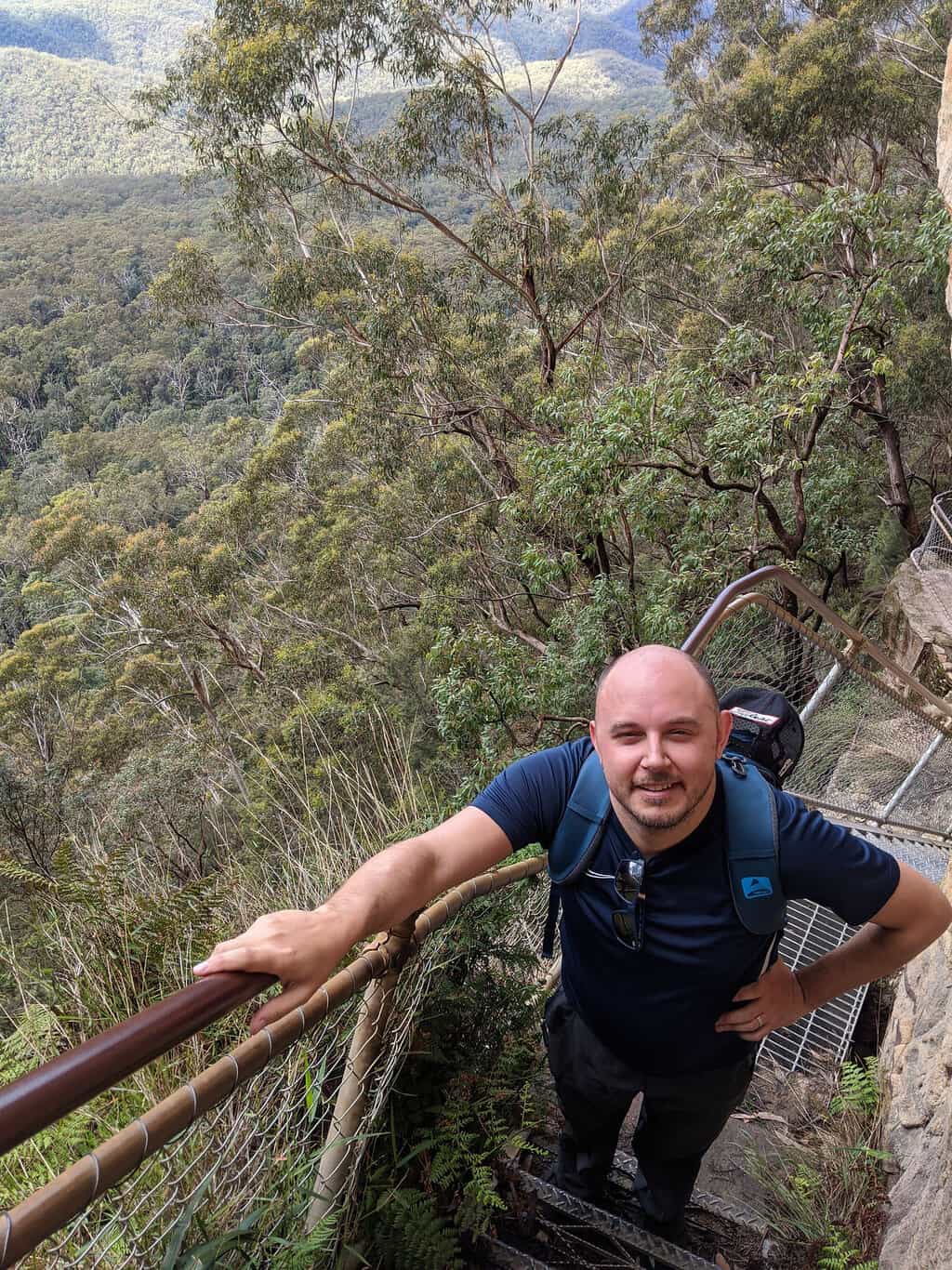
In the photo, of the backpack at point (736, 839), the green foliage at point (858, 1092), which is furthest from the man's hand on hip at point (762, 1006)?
the green foliage at point (858, 1092)

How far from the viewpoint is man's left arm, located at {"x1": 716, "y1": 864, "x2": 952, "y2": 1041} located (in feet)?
5.03

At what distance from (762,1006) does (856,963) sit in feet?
0.63

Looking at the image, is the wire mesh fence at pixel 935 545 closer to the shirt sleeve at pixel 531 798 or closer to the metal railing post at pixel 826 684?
the metal railing post at pixel 826 684

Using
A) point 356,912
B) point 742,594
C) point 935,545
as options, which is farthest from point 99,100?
point 356,912

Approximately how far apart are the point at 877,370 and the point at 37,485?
100 ft

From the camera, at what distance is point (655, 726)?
1488 mm

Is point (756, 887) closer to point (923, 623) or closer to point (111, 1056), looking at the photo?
point (111, 1056)

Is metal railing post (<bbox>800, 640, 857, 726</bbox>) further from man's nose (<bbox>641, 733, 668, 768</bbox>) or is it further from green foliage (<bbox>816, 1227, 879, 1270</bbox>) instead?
man's nose (<bbox>641, 733, 668, 768</bbox>)

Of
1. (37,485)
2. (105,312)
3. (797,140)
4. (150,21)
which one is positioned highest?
(150,21)

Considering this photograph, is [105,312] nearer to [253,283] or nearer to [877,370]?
[253,283]

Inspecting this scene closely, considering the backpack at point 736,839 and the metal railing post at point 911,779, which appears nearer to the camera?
the backpack at point 736,839

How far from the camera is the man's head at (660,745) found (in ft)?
4.82

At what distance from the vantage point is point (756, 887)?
1.49 meters

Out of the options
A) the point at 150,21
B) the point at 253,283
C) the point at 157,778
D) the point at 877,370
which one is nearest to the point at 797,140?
the point at 877,370
